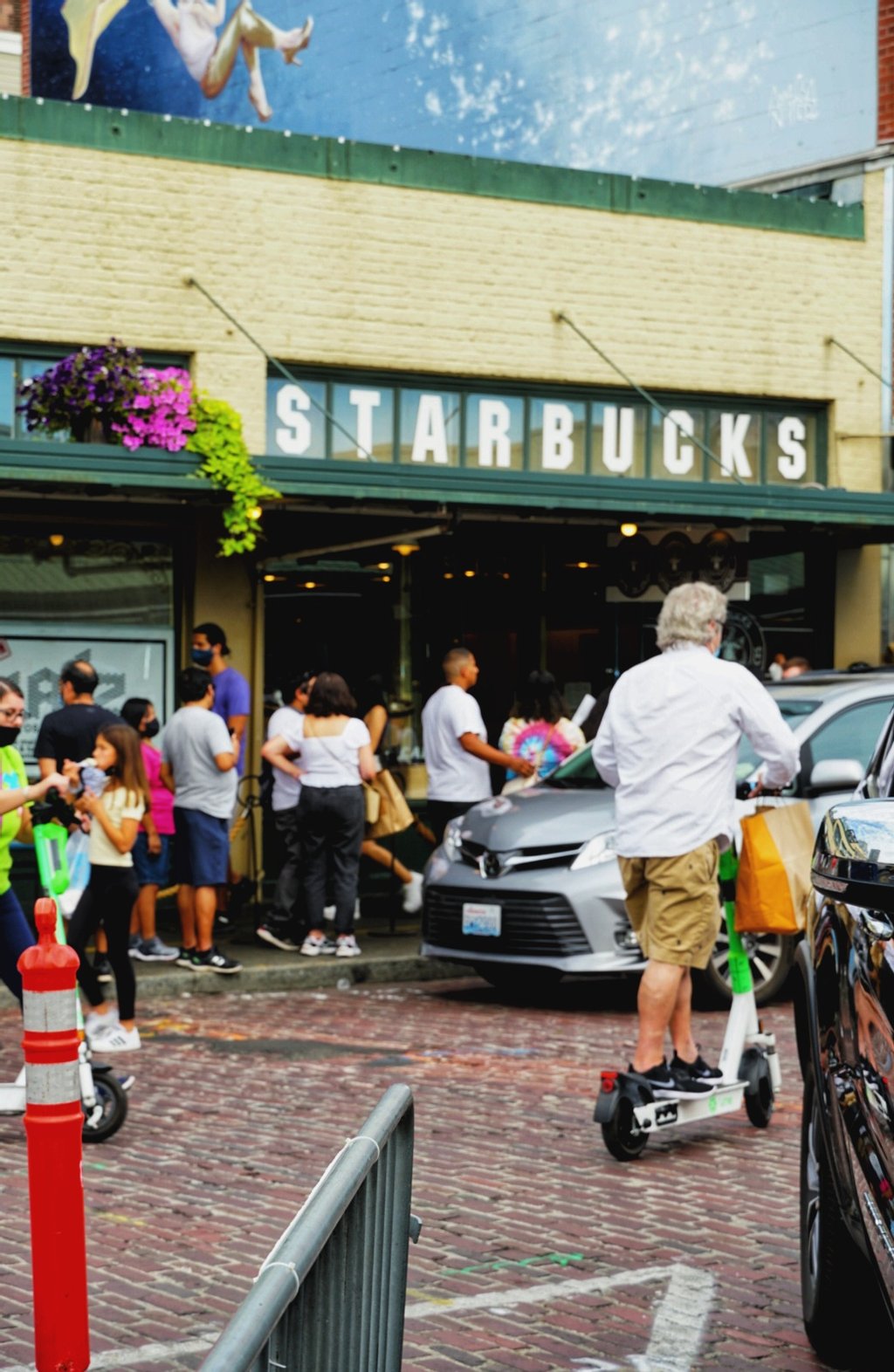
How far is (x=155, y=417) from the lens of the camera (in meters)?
13.7

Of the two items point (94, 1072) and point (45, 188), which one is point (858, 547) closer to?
point (45, 188)

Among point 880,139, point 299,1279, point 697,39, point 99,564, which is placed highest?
point 697,39

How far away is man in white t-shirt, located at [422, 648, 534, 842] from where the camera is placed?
1395cm

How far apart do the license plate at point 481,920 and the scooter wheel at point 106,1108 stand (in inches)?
146

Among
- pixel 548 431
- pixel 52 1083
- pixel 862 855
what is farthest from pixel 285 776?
pixel 862 855

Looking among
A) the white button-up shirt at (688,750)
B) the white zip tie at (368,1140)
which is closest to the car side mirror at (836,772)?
the white button-up shirt at (688,750)

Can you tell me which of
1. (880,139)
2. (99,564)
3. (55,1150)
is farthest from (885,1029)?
(880,139)

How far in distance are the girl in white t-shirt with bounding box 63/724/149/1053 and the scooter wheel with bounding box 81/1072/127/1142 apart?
36.8 inches

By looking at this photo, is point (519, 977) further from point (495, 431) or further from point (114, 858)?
point (495, 431)

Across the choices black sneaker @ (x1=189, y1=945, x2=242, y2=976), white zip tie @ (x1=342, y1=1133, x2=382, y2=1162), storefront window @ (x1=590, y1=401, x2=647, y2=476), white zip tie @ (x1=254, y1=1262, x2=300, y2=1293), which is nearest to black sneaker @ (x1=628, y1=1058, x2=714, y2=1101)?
white zip tie @ (x1=342, y1=1133, x2=382, y2=1162)

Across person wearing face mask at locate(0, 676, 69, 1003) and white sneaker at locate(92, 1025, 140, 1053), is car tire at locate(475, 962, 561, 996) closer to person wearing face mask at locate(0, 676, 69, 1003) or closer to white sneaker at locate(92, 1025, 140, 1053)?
white sneaker at locate(92, 1025, 140, 1053)

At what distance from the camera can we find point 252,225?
1549cm

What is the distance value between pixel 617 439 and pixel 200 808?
6.10 m

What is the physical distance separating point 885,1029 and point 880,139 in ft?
53.9
